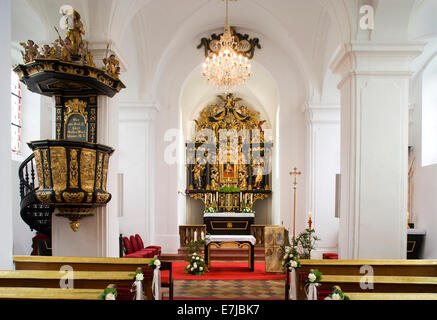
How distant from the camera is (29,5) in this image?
7.48m

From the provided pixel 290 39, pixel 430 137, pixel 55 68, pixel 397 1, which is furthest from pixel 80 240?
pixel 430 137

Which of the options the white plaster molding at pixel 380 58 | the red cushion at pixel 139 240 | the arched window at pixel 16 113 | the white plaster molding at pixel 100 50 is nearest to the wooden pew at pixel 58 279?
the white plaster molding at pixel 100 50

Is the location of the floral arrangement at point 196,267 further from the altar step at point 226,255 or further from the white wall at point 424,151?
the white wall at point 424,151

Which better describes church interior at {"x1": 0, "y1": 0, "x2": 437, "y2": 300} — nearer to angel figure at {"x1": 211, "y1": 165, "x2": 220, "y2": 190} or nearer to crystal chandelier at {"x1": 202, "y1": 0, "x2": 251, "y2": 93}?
crystal chandelier at {"x1": 202, "y1": 0, "x2": 251, "y2": 93}

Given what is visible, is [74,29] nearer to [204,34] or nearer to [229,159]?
[204,34]

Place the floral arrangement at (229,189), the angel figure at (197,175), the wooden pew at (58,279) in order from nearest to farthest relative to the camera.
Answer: the wooden pew at (58,279)
the floral arrangement at (229,189)
the angel figure at (197,175)

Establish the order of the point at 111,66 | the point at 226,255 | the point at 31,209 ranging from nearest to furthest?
the point at 111,66 → the point at 31,209 → the point at 226,255

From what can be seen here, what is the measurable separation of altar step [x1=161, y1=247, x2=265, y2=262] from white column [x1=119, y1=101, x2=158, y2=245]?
78 cm

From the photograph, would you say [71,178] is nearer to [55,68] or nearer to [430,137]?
[55,68]

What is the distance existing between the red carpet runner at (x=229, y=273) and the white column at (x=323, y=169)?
2102mm

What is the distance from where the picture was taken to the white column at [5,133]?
120 inches

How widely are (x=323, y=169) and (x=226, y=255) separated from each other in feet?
12.6

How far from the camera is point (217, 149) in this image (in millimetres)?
16844

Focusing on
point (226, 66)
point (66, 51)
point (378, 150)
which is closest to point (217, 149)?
point (226, 66)
